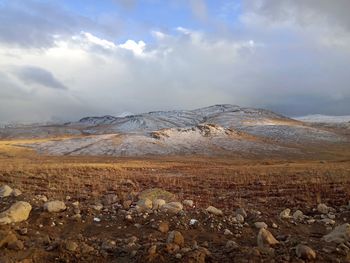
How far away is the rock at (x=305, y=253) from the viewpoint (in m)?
8.22

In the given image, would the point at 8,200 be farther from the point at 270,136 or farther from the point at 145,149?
the point at 270,136

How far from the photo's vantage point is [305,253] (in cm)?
823

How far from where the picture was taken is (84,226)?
10.8 meters

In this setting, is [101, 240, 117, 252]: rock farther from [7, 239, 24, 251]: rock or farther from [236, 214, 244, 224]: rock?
[236, 214, 244, 224]: rock

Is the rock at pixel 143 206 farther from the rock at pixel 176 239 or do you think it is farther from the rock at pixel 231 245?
the rock at pixel 231 245

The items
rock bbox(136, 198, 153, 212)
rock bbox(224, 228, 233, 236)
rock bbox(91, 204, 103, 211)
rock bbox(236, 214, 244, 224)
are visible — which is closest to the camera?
rock bbox(224, 228, 233, 236)

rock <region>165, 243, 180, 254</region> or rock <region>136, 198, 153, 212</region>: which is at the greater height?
rock <region>136, 198, 153, 212</region>

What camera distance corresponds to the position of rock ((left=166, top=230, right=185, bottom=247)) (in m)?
9.20

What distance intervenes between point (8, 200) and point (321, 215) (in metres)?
8.55

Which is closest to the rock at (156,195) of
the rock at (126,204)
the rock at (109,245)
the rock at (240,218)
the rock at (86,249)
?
the rock at (126,204)

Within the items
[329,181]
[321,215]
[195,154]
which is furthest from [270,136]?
[321,215]

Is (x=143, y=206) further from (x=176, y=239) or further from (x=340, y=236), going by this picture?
(x=340, y=236)

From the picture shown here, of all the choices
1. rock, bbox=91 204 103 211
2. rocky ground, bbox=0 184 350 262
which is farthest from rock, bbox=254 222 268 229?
rock, bbox=91 204 103 211

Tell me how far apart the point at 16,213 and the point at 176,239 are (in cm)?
418
